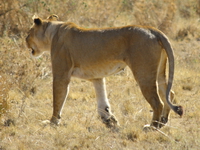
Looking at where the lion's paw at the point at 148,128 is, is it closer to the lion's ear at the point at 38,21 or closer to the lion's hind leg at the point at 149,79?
the lion's hind leg at the point at 149,79

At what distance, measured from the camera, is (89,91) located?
8.25 m

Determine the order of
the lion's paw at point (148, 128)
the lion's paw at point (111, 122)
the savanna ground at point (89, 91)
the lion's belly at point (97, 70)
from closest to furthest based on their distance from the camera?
the savanna ground at point (89, 91) < the lion's paw at point (148, 128) < the lion's belly at point (97, 70) < the lion's paw at point (111, 122)

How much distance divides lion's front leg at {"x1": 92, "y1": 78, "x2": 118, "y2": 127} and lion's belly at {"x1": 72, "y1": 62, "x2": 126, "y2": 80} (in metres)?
0.31

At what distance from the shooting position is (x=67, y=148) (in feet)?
16.3

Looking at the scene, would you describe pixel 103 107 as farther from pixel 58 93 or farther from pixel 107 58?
pixel 107 58

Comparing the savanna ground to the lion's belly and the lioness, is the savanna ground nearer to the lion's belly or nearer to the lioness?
the lioness

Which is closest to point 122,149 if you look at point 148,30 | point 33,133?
point 33,133

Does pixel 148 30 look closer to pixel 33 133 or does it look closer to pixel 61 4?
pixel 33 133

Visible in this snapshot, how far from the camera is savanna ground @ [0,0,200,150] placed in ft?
17.1

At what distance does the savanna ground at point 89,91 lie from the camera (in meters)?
5.23

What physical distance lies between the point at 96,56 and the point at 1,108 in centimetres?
156

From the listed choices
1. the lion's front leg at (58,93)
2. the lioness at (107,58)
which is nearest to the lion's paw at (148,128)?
the lioness at (107,58)

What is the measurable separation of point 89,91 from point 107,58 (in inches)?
106

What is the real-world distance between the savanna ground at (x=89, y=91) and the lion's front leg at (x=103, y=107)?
4.7 inches
